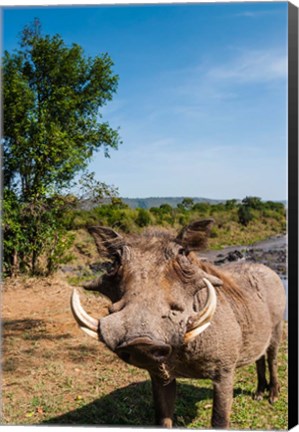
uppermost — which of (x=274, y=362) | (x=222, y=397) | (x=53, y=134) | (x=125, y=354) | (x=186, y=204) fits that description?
(x=53, y=134)

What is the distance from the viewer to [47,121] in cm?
463

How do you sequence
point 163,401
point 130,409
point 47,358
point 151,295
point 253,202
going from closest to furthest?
1. point 151,295
2. point 163,401
3. point 130,409
4. point 253,202
5. point 47,358

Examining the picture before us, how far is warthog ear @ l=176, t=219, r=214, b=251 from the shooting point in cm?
238

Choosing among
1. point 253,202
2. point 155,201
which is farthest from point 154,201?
point 253,202

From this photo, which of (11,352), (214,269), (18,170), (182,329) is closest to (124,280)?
(182,329)

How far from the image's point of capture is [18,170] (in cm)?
461

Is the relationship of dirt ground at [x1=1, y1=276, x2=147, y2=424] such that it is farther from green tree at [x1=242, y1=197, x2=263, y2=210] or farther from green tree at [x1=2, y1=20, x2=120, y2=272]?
green tree at [x1=242, y1=197, x2=263, y2=210]

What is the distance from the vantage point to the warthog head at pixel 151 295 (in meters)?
1.94

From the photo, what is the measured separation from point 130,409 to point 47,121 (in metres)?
2.46

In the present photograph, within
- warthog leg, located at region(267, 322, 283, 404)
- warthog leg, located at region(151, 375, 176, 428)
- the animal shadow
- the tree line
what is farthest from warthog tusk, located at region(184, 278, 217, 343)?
the tree line

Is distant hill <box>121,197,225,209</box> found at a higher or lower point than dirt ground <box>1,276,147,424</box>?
higher

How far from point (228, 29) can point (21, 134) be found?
1968 millimetres

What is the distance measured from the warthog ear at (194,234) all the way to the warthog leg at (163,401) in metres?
0.90

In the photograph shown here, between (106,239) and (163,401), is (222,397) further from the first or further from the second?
(106,239)
